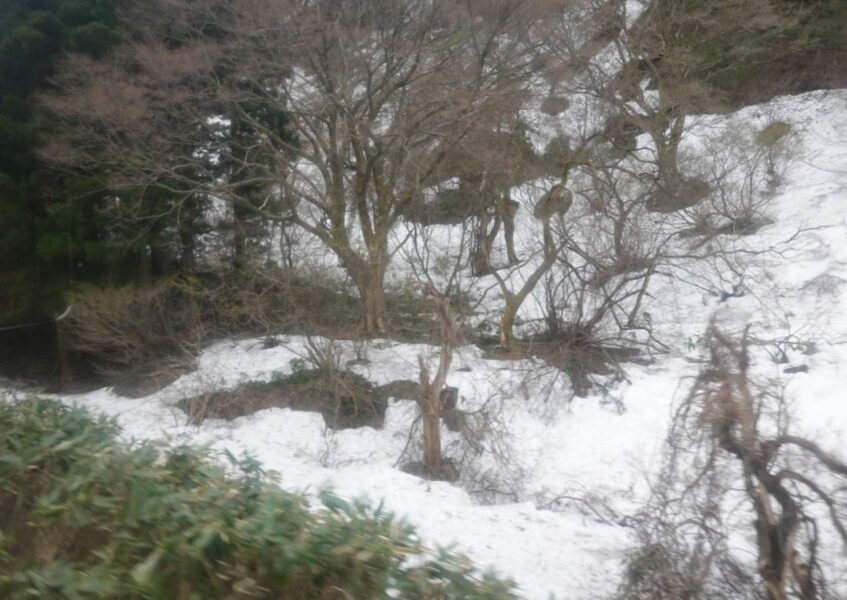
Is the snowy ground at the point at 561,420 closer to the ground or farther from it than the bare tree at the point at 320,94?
closer to the ground

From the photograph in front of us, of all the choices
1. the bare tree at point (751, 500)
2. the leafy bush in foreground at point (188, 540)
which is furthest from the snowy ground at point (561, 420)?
the leafy bush in foreground at point (188, 540)

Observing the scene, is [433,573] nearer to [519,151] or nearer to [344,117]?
[344,117]

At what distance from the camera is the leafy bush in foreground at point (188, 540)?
2.78m

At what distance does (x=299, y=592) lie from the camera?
280 centimetres

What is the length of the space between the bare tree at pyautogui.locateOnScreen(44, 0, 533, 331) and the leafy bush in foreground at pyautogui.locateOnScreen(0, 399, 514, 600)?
476 inches

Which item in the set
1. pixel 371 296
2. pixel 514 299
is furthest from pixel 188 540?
pixel 371 296

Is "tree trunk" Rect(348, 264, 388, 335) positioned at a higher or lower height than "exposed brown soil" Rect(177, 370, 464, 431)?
higher

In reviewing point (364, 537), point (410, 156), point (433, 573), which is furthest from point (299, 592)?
point (410, 156)

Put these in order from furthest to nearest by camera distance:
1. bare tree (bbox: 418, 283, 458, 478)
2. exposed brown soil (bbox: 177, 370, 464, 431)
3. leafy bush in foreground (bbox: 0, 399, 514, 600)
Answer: exposed brown soil (bbox: 177, 370, 464, 431), bare tree (bbox: 418, 283, 458, 478), leafy bush in foreground (bbox: 0, 399, 514, 600)

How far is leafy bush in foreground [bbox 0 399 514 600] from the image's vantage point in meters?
2.78

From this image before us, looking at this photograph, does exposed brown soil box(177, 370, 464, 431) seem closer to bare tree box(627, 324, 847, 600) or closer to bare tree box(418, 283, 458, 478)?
bare tree box(418, 283, 458, 478)

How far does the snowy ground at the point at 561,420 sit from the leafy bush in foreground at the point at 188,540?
3352 millimetres

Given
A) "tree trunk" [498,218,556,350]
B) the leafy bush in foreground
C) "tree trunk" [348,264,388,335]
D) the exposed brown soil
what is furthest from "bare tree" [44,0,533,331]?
the leafy bush in foreground

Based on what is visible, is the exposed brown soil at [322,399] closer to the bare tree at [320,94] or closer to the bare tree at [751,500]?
the bare tree at [320,94]
